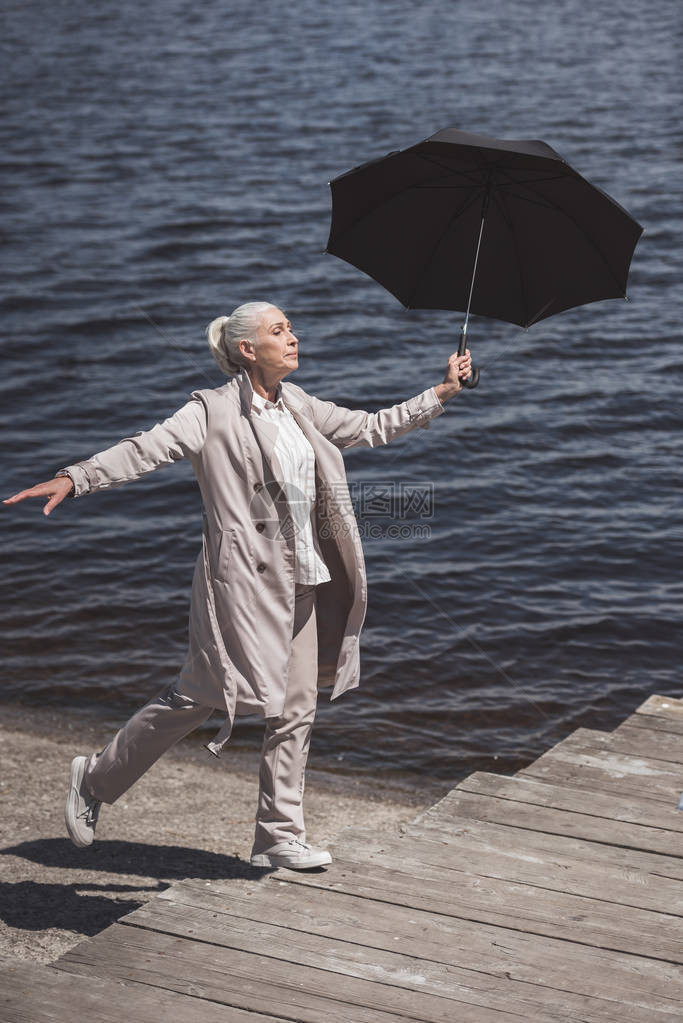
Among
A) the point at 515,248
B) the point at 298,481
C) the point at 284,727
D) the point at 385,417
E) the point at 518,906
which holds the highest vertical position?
the point at 515,248

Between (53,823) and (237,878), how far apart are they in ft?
6.28

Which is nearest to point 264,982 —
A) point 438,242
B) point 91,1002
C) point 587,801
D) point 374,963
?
point 374,963

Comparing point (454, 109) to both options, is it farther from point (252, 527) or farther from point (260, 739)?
point (252, 527)

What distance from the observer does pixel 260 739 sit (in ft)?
24.9

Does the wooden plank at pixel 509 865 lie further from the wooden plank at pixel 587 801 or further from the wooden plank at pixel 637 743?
the wooden plank at pixel 637 743

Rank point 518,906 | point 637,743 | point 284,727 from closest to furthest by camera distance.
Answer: point 518,906 → point 284,727 → point 637,743

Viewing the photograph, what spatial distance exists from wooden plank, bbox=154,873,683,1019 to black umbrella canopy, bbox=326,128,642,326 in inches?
90.0

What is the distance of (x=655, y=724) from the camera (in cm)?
584

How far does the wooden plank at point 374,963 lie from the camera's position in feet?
11.6

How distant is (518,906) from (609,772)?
1.29m

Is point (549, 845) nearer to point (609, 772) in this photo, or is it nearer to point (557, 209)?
point (609, 772)

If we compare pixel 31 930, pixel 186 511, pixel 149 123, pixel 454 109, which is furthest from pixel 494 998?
pixel 149 123

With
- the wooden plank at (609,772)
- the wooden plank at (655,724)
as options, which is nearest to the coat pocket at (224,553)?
the wooden plank at (609,772)

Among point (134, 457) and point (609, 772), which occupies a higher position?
point (134, 457)
